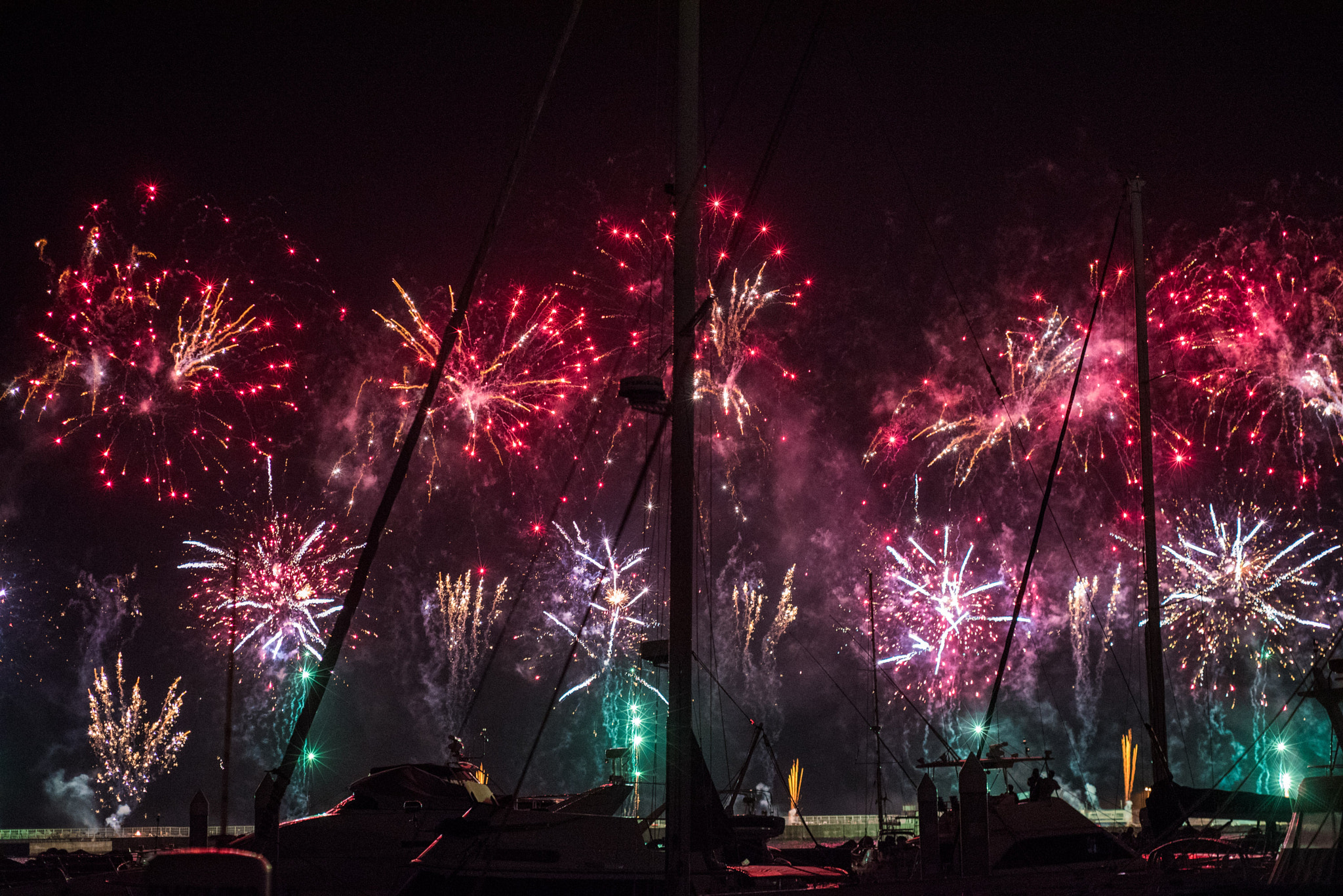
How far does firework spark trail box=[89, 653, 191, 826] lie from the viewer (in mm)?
62438

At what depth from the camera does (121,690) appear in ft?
209

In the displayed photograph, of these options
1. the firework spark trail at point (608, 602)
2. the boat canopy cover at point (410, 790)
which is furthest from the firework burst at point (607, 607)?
the boat canopy cover at point (410, 790)

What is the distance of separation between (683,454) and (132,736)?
61256 mm

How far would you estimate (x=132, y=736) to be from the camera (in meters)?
65.0

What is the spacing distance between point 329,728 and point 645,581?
1243 inches

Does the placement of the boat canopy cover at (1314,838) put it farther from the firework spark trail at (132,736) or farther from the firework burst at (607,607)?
the firework spark trail at (132,736)

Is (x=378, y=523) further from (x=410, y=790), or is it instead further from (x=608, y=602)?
(x=608, y=602)

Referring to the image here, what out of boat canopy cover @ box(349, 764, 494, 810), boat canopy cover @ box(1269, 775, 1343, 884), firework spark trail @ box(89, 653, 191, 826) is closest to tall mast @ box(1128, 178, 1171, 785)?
boat canopy cover @ box(1269, 775, 1343, 884)

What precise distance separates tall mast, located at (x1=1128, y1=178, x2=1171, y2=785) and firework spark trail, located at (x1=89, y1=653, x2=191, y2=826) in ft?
166

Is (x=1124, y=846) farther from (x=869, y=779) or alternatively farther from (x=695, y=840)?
(x=869, y=779)

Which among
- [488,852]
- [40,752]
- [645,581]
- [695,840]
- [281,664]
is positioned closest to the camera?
[695,840]

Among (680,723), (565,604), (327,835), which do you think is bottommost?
(327,835)

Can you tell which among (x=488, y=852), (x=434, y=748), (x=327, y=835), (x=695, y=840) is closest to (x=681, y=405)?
(x=695, y=840)

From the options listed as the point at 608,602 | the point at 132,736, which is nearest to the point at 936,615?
the point at 608,602
